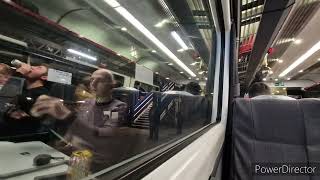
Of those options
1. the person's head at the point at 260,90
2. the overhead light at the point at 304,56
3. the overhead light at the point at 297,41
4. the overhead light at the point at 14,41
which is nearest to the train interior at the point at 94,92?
the overhead light at the point at 14,41

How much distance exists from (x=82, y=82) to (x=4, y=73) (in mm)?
327

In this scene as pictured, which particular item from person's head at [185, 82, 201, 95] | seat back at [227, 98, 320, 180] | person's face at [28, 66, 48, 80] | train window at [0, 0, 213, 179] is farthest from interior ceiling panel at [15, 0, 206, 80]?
seat back at [227, 98, 320, 180]

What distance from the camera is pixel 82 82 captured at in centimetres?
69

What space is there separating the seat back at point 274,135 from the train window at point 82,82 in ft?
3.54

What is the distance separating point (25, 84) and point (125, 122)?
1.25 feet

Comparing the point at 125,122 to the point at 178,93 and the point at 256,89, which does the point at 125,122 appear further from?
the point at 256,89

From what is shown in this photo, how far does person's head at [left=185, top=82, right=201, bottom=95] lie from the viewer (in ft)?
5.44

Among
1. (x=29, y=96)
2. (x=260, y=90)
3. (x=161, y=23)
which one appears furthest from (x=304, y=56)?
(x=29, y=96)

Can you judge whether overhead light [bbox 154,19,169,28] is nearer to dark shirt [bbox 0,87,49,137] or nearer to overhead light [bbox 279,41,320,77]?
dark shirt [bbox 0,87,49,137]

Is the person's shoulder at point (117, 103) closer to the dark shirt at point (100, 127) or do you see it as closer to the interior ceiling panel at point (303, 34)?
the dark shirt at point (100, 127)

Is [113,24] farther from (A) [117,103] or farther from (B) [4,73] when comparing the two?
(B) [4,73]

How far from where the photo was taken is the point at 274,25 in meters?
2.75

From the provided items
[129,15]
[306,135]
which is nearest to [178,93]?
[129,15]

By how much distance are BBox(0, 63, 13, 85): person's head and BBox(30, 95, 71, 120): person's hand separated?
0.43ft
